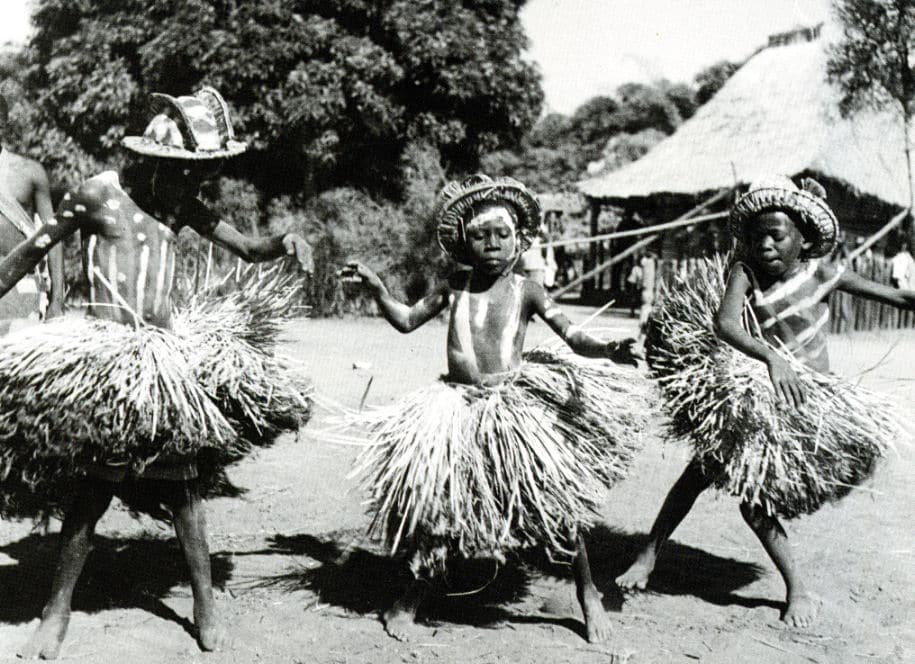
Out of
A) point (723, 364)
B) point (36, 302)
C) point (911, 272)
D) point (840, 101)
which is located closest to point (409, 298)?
point (840, 101)

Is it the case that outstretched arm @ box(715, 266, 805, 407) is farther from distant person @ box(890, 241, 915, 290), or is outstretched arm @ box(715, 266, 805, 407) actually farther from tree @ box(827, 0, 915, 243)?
distant person @ box(890, 241, 915, 290)

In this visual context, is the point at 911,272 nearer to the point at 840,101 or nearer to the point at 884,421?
the point at 840,101

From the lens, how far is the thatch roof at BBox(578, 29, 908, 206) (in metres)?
16.4

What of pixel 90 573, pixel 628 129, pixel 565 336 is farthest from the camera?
pixel 628 129

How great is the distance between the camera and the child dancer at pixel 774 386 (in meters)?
3.49

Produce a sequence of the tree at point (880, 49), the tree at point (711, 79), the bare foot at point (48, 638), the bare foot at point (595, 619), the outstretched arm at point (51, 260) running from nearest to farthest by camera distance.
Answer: the bare foot at point (48, 638) < the bare foot at point (595, 619) < the outstretched arm at point (51, 260) < the tree at point (880, 49) < the tree at point (711, 79)

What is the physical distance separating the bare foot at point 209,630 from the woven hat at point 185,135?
5.33ft

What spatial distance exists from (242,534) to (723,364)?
2.44 meters

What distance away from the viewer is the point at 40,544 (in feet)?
14.2

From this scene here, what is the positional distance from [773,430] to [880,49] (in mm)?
11337

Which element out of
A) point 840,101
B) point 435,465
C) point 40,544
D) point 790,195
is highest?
point 840,101

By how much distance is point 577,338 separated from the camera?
3.47 metres

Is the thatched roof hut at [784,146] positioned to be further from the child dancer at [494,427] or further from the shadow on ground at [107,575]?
the shadow on ground at [107,575]

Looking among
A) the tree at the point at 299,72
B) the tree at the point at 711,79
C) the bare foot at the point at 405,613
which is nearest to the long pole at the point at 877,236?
the bare foot at the point at 405,613
